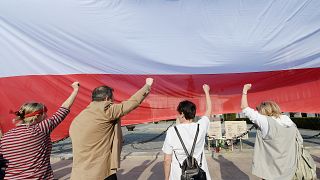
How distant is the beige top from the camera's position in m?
3.09

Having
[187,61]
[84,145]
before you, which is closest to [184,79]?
[187,61]

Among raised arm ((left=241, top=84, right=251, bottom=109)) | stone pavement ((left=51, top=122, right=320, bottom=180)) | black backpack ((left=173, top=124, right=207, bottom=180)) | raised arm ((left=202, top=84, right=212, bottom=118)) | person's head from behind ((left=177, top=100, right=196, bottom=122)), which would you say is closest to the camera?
black backpack ((left=173, top=124, right=207, bottom=180))

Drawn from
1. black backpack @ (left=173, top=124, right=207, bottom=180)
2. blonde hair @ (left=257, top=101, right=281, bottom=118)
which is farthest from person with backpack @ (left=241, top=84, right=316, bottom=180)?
black backpack @ (left=173, top=124, right=207, bottom=180)

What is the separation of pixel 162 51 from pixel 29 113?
1.41m

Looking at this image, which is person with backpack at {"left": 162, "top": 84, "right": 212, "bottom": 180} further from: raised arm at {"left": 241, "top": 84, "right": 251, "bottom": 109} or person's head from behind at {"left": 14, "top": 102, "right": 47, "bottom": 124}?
person's head from behind at {"left": 14, "top": 102, "right": 47, "bottom": 124}

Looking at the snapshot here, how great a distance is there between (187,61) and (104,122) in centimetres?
119

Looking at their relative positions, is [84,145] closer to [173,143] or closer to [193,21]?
[173,143]

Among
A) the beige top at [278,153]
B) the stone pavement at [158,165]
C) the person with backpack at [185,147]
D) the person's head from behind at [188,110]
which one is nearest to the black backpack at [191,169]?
the person with backpack at [185,147]

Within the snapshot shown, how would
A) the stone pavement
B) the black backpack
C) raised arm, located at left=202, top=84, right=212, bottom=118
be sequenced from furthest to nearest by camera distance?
the stone pavement, raised arm, located at left=202, top=84, right=212, bottom=118, the black backpack

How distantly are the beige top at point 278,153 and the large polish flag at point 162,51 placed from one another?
365 mm

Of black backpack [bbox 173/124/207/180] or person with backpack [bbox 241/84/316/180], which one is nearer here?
black backpack [bbox 173/124/207/180]

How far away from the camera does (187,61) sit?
3387mm

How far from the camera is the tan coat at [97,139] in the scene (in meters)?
2.53

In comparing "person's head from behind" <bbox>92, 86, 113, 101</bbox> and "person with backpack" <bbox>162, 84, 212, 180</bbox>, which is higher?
"person's head from behind" <bbox>92, 86, 113, 101</bbox>
